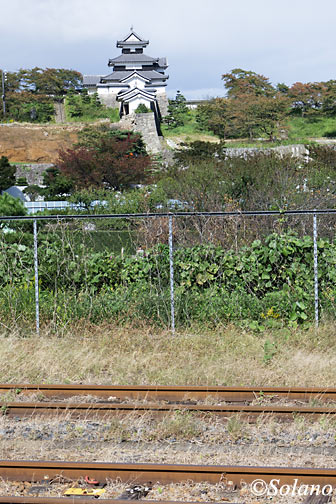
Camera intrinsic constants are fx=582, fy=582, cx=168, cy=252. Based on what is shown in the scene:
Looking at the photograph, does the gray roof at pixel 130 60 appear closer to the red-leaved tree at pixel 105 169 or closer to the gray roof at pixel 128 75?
the gray roof at pixel 128 75

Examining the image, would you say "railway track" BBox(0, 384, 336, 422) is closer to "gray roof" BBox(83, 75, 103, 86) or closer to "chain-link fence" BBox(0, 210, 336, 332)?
"chain-link fence" BBox(0, 210, 336, 332)

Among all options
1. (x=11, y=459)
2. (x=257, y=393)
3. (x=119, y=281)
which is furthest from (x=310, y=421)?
(x=119, y=281)

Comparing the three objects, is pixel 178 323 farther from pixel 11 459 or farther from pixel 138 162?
pixel 138 162

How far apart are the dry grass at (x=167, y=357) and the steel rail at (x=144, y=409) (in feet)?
3.05

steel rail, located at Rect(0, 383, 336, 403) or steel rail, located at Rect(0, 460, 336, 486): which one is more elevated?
steel rail, located at Rect(0, 460, 336, 486)

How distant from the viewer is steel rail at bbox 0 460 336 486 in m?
4.36

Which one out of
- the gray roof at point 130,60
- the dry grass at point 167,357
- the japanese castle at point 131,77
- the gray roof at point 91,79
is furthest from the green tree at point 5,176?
the gray roof at point 130,60

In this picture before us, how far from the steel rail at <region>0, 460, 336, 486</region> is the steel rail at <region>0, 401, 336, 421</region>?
51.2 inches

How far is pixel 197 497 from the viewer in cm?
424

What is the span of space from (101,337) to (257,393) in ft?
9.11

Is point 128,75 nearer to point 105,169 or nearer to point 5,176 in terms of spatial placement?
point 5,176

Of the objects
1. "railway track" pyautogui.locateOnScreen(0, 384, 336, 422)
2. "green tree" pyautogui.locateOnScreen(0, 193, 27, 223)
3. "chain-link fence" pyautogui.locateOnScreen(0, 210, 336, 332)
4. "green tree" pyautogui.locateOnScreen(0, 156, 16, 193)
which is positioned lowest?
"railway track" pyautogui.locateOnScreen(0, 384, 336, 422)

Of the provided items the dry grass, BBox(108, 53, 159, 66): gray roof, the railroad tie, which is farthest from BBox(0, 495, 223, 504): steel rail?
BBox(108, 53, 159, 66): gray roof

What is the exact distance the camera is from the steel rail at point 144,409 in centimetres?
580
